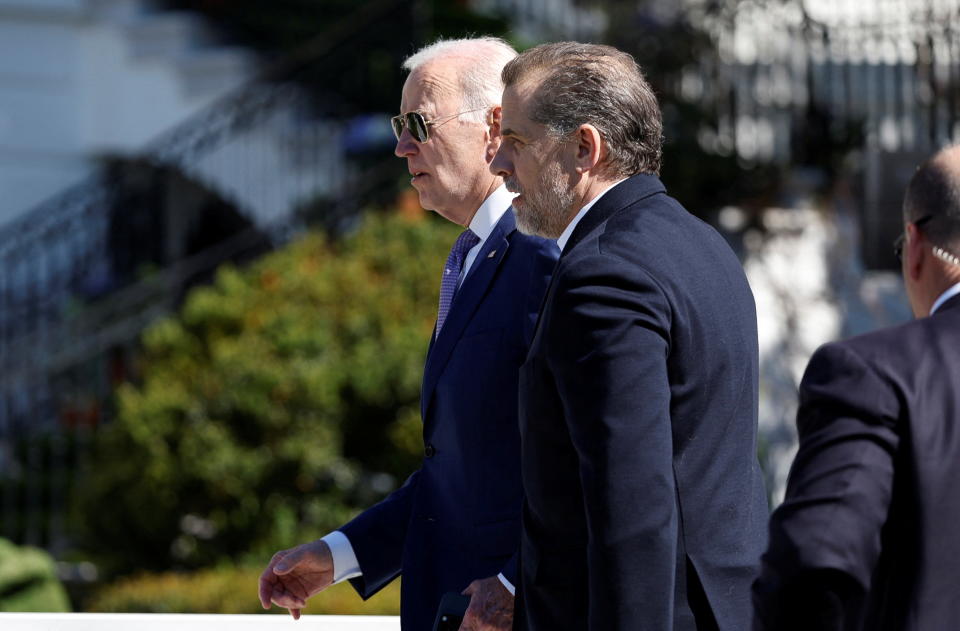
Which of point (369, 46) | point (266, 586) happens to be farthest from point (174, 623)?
point (369, 46)

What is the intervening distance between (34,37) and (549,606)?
12610 mm

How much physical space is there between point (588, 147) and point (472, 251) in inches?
21.6

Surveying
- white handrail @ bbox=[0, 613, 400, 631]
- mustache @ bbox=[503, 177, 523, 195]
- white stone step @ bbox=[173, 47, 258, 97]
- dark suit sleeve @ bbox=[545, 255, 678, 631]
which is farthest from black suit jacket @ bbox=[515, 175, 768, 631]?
white stone step @ bbox=[173, 47, 258, 97]

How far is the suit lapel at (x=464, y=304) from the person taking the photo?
2.76 metres

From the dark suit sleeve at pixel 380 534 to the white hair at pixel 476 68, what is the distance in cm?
76

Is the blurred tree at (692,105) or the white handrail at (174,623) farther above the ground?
the blurred tree at (692,105)

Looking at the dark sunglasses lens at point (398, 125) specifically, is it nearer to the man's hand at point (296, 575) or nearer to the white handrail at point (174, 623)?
the man's hand at point (296, 575)

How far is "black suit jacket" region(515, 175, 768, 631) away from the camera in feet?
7.09

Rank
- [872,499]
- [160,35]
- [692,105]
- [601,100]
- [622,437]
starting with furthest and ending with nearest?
[160,35] < [692,105] < [601,100] < [622,437] < [872,499]

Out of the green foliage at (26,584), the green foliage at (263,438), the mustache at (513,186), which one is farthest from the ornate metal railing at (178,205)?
the mustache at (513,186)

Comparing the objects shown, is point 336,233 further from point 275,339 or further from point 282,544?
point 282,544

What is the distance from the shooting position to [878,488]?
1871 mm

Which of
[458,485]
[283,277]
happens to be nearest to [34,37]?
[283,277]

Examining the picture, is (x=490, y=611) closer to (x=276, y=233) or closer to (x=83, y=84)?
(x=276, y=233)
